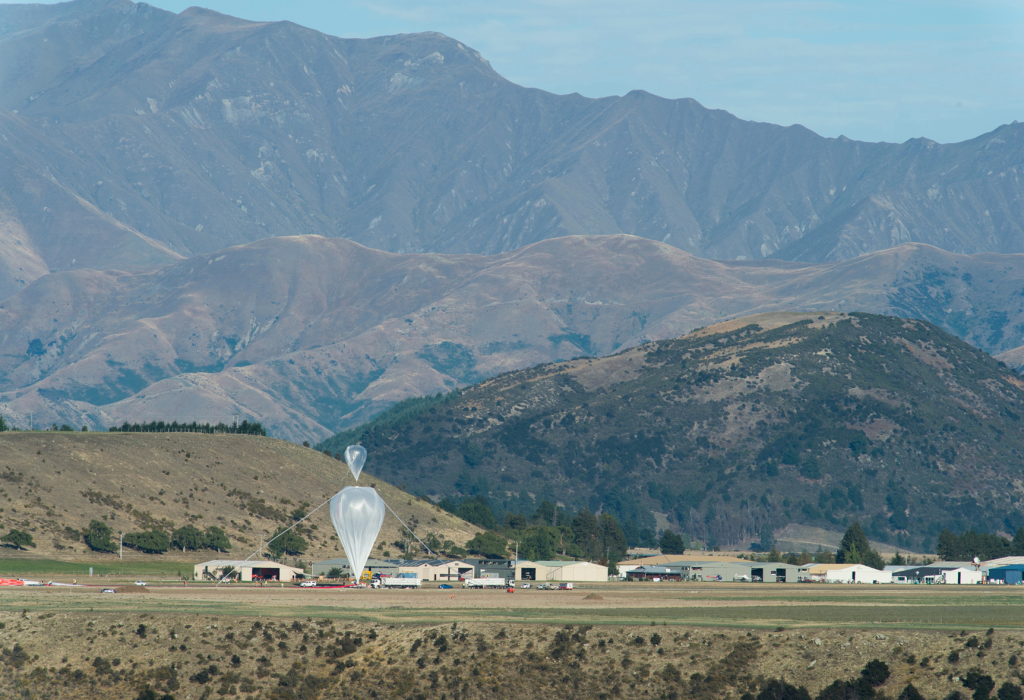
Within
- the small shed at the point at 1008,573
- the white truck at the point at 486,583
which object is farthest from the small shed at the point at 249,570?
the small shed at the point at 1008,573

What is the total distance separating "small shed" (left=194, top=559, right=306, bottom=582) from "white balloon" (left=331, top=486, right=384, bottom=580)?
846 inches

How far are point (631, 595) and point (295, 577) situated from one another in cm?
5013

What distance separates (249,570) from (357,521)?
86.9 feet

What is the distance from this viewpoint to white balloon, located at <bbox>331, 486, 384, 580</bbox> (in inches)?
5369

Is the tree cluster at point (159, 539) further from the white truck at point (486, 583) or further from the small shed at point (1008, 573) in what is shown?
the small shed at point (1008, 573)

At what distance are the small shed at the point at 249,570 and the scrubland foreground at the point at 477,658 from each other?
63216 mm

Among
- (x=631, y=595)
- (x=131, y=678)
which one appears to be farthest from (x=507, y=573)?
(x=131, y=678)

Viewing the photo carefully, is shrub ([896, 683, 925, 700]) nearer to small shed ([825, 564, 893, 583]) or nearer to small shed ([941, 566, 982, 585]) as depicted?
small shed ([825, 564, 893, 583])

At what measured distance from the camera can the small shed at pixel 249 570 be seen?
153m

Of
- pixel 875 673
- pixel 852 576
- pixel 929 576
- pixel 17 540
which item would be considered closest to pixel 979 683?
pixel 875 673

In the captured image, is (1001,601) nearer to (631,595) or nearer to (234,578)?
(631,595)

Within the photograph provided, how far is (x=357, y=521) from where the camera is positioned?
136m

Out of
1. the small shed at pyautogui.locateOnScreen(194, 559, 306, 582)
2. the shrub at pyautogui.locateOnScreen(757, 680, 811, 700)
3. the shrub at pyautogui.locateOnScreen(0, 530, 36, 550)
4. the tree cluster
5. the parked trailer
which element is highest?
the tree cluster

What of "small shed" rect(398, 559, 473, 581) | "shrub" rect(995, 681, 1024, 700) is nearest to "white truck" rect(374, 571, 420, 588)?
"small shed" rect(398, 559, 473, 581)
